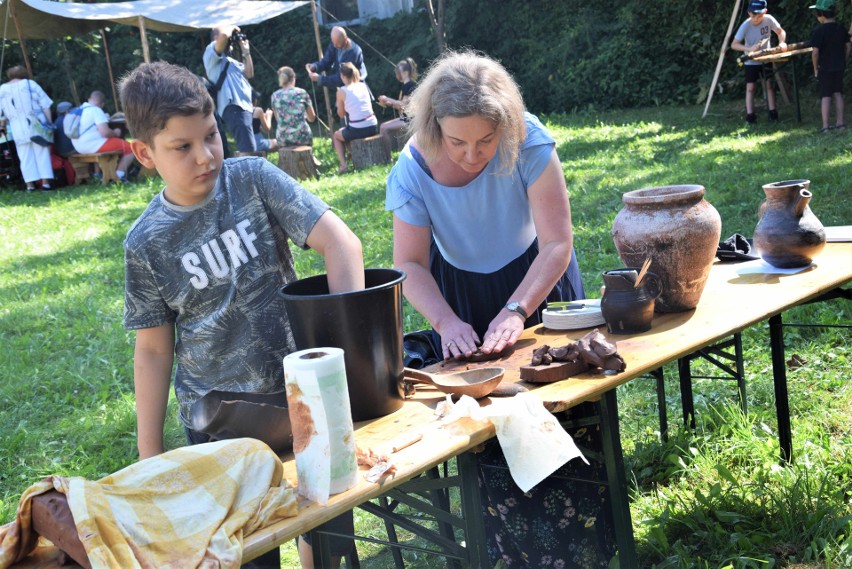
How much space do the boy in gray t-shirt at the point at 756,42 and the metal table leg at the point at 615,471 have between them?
9550 millimetres

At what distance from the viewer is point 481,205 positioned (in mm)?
2639

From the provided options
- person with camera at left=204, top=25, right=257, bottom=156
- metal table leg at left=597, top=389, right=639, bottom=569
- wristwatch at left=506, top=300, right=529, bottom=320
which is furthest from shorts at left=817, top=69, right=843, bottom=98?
metal table leg at left=597, top=389, right=639, bottom=569

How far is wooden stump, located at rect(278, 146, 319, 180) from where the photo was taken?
11.1 meters

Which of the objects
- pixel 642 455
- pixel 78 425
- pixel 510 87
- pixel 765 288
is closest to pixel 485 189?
pixel 510 87

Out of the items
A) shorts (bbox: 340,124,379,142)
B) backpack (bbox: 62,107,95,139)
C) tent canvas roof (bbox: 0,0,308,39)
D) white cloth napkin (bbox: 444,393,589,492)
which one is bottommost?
white cloth napkin (bbox: 444,393,589,492)

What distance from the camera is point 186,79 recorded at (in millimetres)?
1931

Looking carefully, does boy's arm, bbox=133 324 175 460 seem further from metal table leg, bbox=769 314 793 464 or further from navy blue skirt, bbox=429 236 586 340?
Answer: metal table leg, bbox=769 314 793 464

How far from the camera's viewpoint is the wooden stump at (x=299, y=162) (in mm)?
11102

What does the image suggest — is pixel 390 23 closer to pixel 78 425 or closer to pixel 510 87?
pixel 78 425

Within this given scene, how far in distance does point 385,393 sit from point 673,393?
8.81ft

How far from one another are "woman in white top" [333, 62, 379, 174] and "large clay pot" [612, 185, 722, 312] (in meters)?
9.12

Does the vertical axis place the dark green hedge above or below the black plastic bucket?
above

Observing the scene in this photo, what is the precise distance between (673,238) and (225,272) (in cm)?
118

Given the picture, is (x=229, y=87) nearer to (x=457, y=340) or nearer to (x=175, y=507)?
(x=457, y=340)
